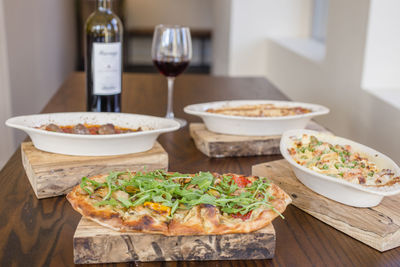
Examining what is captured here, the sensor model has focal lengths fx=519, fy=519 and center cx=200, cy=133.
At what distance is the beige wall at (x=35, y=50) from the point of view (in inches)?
108

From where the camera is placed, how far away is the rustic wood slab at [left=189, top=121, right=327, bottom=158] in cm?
117

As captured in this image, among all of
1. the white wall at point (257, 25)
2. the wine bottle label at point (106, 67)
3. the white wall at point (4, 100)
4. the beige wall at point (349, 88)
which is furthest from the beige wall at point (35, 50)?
the beige wall at point (349, 88)

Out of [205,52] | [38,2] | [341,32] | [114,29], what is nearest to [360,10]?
[341,32]

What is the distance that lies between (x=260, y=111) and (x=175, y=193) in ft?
1.83

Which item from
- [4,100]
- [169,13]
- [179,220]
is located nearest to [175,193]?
[179,220]

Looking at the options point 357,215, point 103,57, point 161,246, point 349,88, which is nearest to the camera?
point 161,246

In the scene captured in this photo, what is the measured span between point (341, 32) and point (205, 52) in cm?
450

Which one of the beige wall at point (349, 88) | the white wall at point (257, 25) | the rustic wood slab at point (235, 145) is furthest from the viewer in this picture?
the white wall at point (257, 25)

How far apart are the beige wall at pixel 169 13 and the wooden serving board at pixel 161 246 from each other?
233 inches

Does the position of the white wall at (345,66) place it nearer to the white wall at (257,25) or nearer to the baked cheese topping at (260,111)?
the white wall at (257,25)

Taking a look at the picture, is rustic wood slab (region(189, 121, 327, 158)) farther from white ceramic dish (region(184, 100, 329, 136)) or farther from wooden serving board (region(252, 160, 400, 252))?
wooden serving board (region(252, 160, 400, 252))

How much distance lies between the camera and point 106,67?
129 cm

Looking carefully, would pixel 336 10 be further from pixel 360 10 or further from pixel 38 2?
pixel 38 2

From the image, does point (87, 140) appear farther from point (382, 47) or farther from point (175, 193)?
point (382, 47)
